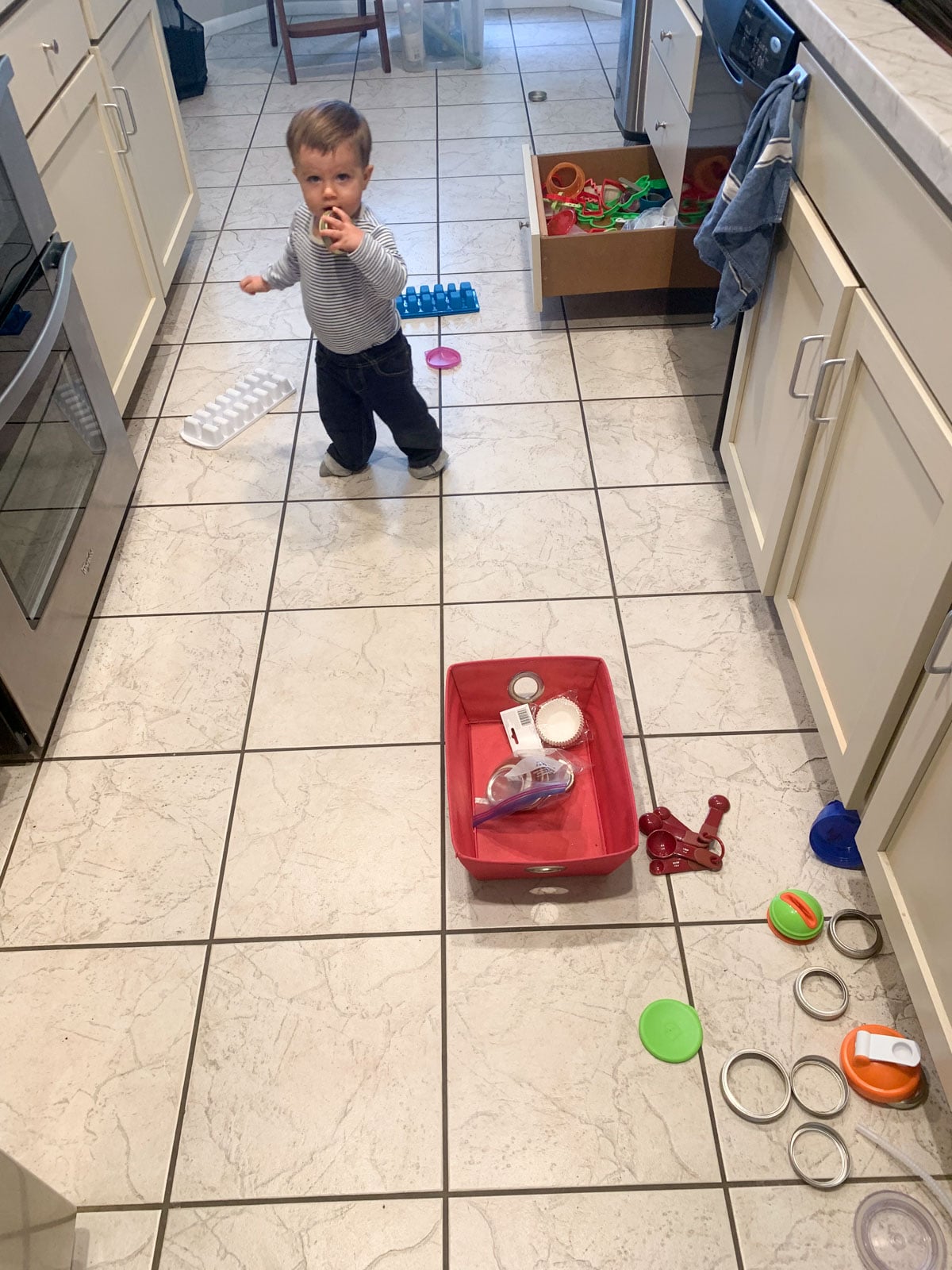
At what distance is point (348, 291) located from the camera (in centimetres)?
177

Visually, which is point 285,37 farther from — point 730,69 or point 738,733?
point 738,733

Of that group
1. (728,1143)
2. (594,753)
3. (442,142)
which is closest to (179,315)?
(442,142)

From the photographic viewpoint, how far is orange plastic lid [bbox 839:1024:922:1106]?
47.9 inches

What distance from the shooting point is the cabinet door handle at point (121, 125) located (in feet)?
6.93

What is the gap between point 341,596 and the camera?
190 centimetres

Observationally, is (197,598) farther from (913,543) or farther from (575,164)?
(575,164)

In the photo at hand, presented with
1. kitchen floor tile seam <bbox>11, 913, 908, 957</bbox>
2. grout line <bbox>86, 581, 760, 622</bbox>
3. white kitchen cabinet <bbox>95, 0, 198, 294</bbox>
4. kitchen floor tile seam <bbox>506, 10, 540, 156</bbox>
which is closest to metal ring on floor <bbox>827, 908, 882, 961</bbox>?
kitchen floor tile seam <bbox>11, 913, 908, 957</bbox>

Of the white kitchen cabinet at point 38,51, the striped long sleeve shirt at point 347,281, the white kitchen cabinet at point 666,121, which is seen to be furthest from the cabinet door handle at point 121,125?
the white kitchen cabinet at point 666,121

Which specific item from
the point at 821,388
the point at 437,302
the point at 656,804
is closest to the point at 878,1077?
the point at 656,804

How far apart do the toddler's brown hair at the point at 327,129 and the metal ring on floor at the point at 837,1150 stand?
157 centimetres

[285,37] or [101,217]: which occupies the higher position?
[101,217]

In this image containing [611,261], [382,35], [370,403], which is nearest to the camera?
[370,403]

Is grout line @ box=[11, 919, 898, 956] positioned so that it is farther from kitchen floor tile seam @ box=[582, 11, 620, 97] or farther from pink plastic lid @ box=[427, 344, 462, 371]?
kitchen floor tile seam @ box=[582, 11, 620, 97]

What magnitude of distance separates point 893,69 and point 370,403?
1.14 metres
